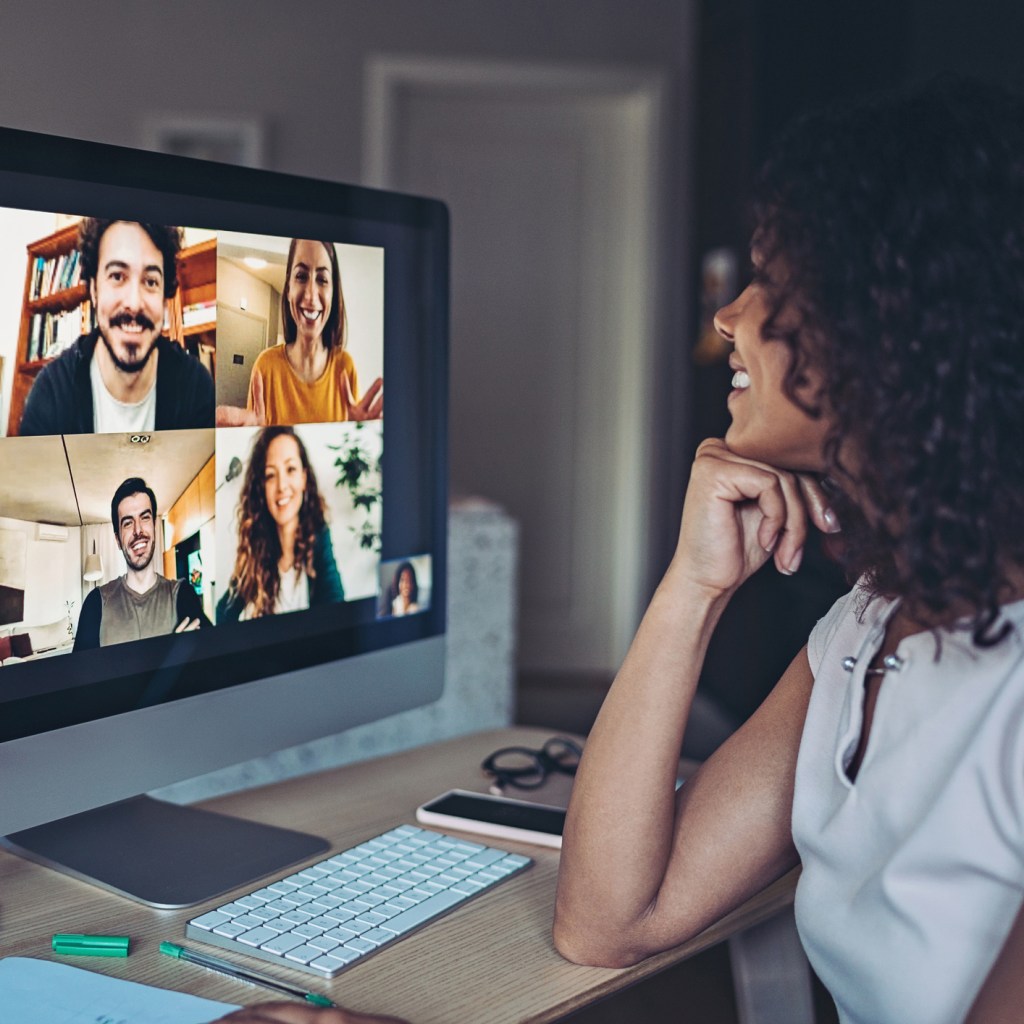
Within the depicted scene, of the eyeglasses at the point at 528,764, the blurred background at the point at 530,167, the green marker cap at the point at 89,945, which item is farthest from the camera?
the blurred background at the point at 530,167

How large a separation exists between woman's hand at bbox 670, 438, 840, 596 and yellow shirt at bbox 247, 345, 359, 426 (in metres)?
0.32

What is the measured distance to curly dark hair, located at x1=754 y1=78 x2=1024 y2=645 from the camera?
75 cm

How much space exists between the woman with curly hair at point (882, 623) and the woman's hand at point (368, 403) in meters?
0.33

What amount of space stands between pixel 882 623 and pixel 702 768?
0.20 m

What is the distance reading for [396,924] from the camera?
2.71 ft

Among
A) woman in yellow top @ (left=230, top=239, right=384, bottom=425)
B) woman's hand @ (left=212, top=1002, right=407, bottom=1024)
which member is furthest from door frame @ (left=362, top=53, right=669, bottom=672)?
woman's hand @ (left=212, top=1002, right=407, bottom=1024)

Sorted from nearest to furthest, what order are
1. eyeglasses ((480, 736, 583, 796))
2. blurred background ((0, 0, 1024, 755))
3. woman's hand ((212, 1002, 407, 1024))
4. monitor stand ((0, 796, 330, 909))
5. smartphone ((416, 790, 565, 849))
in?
woman's hand ((212, 1002, 407, 1024))
monitor stand ((0, 796, 330, 909))
smartphone ((416, 790, 565, 849))
eyeglasses ((480, 736, 583, 796))
blurred background ((0, 0, 1024, 755))

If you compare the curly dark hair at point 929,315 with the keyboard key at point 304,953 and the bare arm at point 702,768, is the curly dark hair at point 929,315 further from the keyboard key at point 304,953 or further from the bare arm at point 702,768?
the keyboard key at point 304,953

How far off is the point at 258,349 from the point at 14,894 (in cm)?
46

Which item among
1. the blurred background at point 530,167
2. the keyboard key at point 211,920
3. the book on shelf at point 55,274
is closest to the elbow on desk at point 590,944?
the keyboard key at point 211,920

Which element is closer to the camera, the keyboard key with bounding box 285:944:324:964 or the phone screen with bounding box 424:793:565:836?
the keyboard key with bounding box 285:944:324:964

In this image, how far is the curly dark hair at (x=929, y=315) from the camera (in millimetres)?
747

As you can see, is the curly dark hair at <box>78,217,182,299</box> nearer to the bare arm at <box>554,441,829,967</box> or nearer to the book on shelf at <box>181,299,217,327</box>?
the book on shelf at <box>181,299,217,327</box>

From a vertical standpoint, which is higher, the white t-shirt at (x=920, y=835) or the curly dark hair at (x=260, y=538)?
the curly dark hair at (x=260, y=538)
